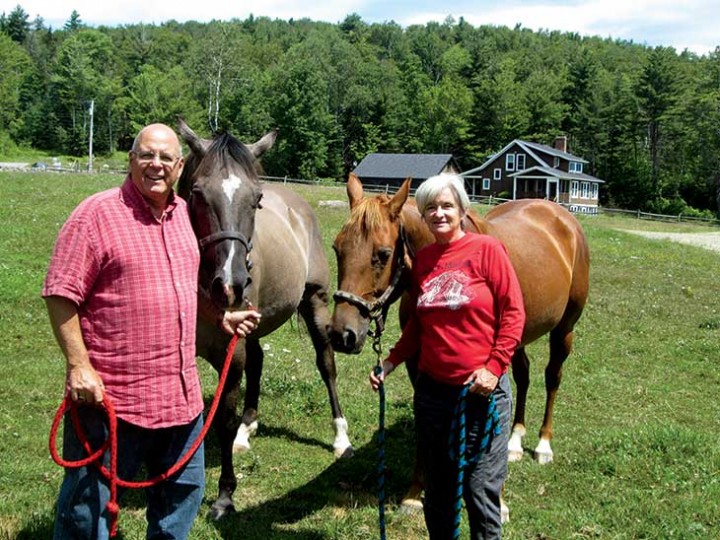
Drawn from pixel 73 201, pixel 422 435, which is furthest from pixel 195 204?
pixel 73 201

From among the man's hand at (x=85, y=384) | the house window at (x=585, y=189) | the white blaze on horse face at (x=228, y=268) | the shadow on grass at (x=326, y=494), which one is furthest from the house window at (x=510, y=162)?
the man's hand at (x=85, y=384)

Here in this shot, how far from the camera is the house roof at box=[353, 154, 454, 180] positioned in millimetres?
60344

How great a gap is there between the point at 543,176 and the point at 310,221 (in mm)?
56720

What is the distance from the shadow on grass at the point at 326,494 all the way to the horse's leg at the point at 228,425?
0.38 feet

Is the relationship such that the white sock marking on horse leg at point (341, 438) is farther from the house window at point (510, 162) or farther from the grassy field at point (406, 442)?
the house window at point (510, 162)

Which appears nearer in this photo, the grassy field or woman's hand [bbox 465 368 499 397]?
woman's hand [bbox 465 368 499 397]

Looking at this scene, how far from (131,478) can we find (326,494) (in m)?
2.46

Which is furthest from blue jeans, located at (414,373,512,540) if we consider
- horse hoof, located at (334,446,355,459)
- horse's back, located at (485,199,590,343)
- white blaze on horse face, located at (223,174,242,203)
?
horse hoof, located at (334,446,355,459)

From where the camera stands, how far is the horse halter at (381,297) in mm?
3734

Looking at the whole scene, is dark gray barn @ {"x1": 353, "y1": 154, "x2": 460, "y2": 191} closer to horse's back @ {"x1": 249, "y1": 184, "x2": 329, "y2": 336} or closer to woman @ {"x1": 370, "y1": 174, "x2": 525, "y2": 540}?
horse's back @ {"x1": 249, "y1": 184, "x2": 329, "y2": 336}

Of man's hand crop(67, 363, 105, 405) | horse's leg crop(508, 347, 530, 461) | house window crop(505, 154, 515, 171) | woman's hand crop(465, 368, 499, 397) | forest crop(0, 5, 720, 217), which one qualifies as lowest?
horse's leg crop(508, 347, 530, 461)

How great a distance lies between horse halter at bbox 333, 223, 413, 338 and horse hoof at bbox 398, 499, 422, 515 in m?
1.55

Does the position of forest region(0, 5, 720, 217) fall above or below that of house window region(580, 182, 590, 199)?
above

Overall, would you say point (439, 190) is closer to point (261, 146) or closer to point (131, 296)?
point (131, 296)
